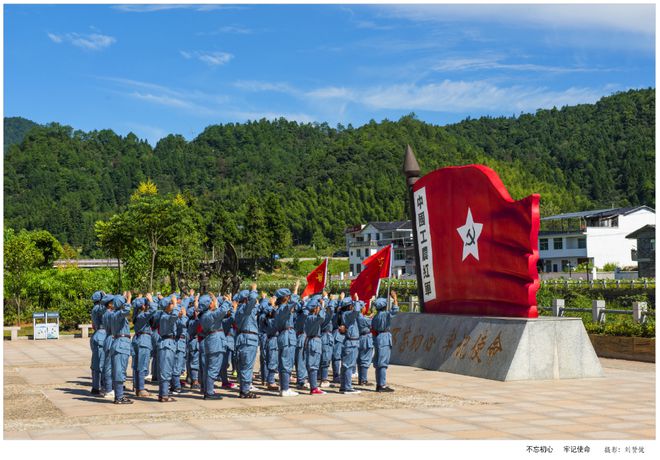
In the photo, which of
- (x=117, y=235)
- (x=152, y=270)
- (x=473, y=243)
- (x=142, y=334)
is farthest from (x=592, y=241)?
(x=142, y=334)

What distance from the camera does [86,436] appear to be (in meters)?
10.2

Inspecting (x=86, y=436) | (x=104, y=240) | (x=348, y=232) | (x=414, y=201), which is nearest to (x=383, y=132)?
(x=348, y=232)

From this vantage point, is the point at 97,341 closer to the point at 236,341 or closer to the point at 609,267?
the point at 236,341

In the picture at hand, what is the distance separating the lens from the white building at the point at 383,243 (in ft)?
274

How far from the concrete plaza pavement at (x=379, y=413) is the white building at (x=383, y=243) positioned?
6646 cm

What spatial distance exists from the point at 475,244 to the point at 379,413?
6465mm

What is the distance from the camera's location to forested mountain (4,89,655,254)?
394ft

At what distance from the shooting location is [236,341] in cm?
1382

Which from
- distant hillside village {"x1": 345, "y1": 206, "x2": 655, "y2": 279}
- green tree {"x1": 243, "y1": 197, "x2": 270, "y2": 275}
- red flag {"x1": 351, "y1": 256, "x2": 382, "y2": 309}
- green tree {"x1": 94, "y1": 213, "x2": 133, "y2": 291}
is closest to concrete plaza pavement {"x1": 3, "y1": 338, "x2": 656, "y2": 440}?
red flag {"x1": 351, "y1": 256, "x2": 382, "y2": 309}

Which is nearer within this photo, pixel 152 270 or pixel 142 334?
pixel 142 334

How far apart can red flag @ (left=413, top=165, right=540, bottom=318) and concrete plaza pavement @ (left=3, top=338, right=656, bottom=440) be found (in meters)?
1.89

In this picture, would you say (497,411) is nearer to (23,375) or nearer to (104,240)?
(23,375)

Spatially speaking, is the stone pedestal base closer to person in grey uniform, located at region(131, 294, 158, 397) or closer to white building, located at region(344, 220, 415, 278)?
person in grey uniform, located at region(131, 294, 158, 397)

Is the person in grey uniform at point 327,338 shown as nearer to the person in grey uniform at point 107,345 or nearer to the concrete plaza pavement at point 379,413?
the concrete plaza pavement at point 379,413
